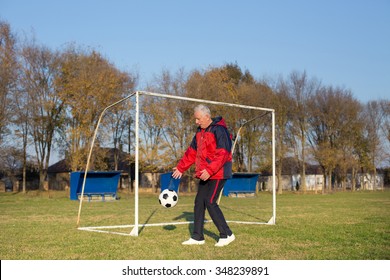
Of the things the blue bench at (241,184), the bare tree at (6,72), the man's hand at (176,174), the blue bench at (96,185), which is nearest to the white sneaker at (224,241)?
the man's hand at (176,174)

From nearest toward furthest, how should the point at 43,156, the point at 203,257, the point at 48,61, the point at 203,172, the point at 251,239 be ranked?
the point at 203,257, the point at 203,172, the point at 251,239, the point at 48,61, the point at 43,156

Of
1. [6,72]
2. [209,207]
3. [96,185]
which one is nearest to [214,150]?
[209,207]

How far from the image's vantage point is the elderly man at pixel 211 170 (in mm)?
7305

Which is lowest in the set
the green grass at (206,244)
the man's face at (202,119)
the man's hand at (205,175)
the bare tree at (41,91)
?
the green grass at (206,244)

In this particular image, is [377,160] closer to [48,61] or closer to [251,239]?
[48,61]

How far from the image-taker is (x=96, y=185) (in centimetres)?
2691

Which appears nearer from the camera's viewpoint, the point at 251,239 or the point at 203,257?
the point at 203,257

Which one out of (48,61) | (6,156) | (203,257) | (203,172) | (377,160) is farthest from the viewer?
(377,160)

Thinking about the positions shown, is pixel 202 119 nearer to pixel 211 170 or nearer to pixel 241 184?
pixel 211 170

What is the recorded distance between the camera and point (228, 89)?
43.1 m

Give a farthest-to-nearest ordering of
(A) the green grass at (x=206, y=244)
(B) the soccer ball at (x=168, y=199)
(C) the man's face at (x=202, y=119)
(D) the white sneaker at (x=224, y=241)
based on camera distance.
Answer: (B) the soccer ball at (x=168, y=199) → (C) the man's face at (x=202, y=119) → (D) the white sneaker at (x=224, y=241) → (A) the green grass at (x=206, y=244)

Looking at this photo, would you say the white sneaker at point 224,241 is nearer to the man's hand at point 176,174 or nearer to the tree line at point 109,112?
the man's hand at point 176,174
